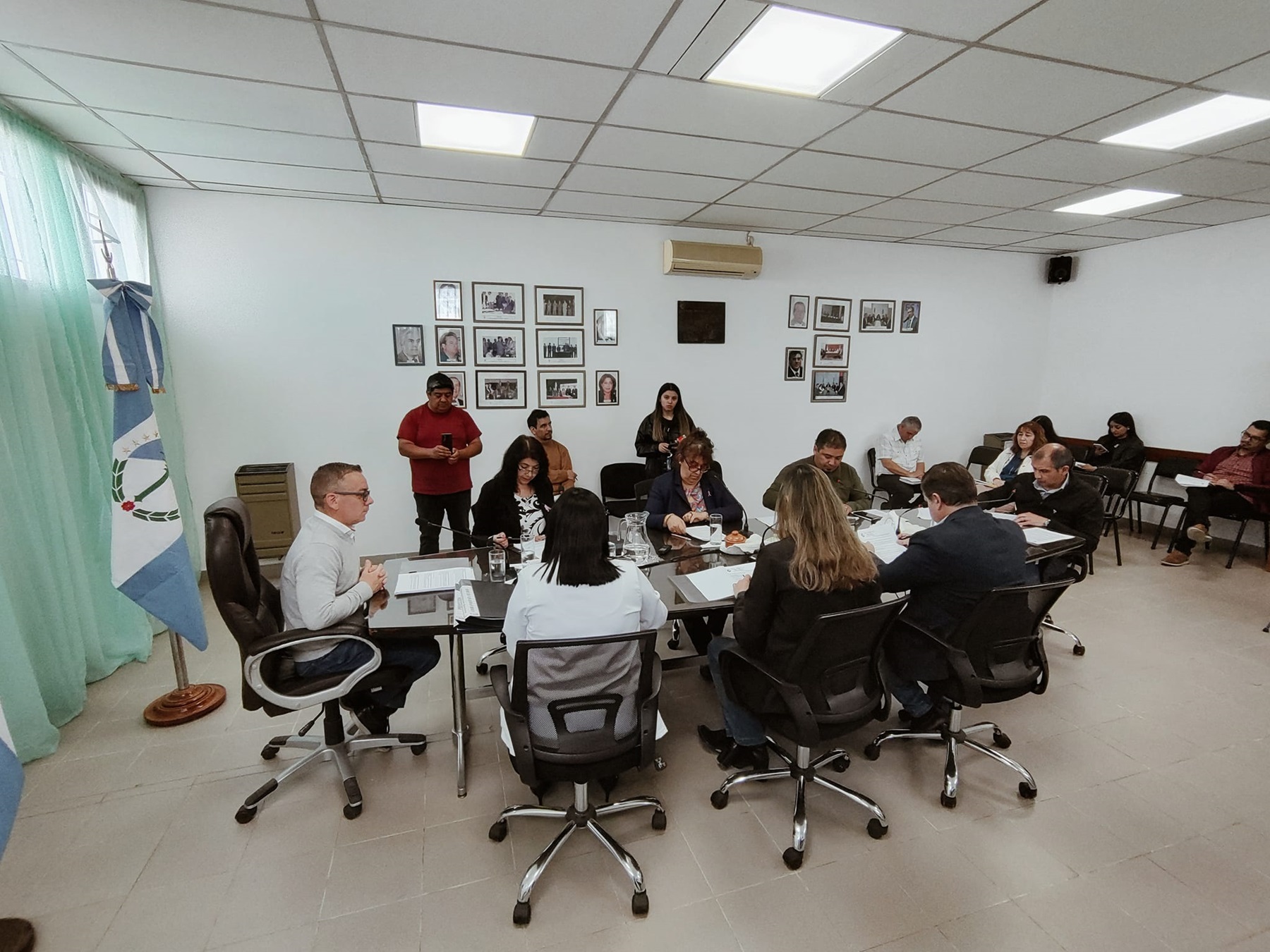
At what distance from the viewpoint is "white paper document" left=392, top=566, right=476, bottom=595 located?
244cm

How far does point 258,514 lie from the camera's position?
451cm

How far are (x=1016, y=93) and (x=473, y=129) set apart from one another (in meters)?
2.86

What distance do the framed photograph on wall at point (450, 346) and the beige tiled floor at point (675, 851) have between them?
3.07m

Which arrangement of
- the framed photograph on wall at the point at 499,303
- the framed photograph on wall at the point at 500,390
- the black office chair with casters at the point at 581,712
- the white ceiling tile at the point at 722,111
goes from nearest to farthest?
1. the black office chair with casters at the point at 581,712
2. the white ceiling tile at the point at 722,111
3. the framed photograph on wall at the point at 499,303
4. the framed photograph on wall at the point at 500,390

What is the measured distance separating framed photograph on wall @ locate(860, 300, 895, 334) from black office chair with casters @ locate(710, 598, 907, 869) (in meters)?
5.00

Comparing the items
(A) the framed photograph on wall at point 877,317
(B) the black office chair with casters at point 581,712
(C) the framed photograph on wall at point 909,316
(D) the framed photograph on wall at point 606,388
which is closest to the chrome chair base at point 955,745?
(B) the black office chair with casters at point 581,712

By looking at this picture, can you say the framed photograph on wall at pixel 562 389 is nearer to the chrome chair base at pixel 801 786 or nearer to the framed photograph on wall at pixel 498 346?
the framed photograph on wall at pixel 498 346

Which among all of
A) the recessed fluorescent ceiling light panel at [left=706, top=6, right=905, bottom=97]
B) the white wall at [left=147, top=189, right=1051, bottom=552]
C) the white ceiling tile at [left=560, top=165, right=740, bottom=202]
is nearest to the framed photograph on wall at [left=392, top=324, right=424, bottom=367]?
the white wall at [left=147, top=189, right=1051, bottom=552]

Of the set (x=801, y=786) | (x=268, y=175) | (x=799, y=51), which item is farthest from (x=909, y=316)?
(x=268, y=175)

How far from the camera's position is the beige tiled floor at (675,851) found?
6.14 ft

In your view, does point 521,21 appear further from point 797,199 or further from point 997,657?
point 997,657

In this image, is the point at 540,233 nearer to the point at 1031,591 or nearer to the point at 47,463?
the point at 47,463

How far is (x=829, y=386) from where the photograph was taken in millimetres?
6359

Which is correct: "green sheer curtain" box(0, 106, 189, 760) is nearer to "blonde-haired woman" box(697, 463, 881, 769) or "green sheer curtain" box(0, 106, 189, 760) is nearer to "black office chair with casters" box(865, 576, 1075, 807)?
"blonde-haired woman" box(697, 463, 881, 769)
